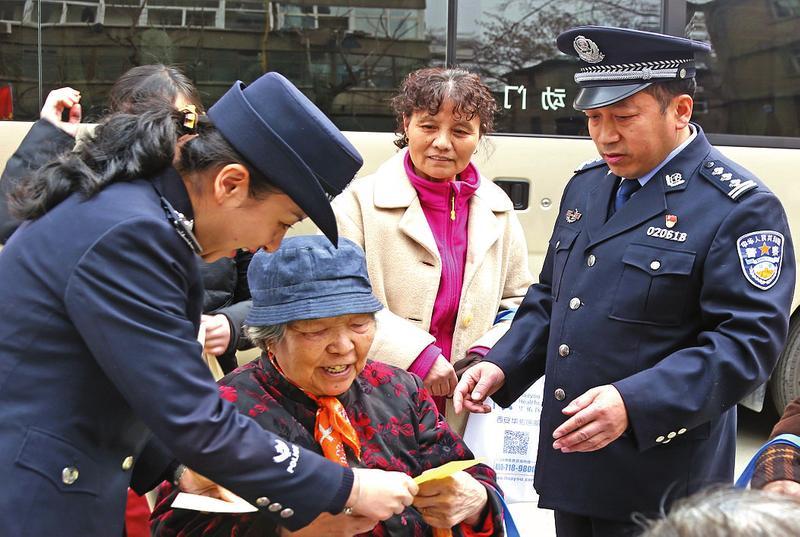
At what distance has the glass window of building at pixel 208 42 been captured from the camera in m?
4.73

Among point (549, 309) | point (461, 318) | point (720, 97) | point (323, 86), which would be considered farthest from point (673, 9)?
point (549, 309)

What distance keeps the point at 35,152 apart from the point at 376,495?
160cm

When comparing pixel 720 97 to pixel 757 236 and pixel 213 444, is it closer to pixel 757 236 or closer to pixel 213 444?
pixel 757 236

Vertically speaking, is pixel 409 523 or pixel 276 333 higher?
pixel 276 333

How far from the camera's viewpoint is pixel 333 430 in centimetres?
264

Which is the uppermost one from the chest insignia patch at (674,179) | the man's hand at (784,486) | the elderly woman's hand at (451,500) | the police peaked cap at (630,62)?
the police peaked cap at (630,62)

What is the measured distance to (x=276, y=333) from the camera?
8.76 feet

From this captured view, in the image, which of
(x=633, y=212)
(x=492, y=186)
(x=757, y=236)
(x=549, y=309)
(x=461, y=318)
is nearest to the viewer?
(x=757, y=236)

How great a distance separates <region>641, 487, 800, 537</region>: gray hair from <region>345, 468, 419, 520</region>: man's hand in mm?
815

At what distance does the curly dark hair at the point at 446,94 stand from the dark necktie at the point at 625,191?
1.01 metres

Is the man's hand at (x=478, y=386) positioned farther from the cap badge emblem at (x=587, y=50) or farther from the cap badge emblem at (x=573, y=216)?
the cap badge emblem at (x=587, y=50)

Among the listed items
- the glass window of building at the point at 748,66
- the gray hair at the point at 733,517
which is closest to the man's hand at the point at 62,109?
the gray hair at the point at 733,517

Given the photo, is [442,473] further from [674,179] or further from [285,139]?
[674,179]

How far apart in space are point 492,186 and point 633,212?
1.29 m
